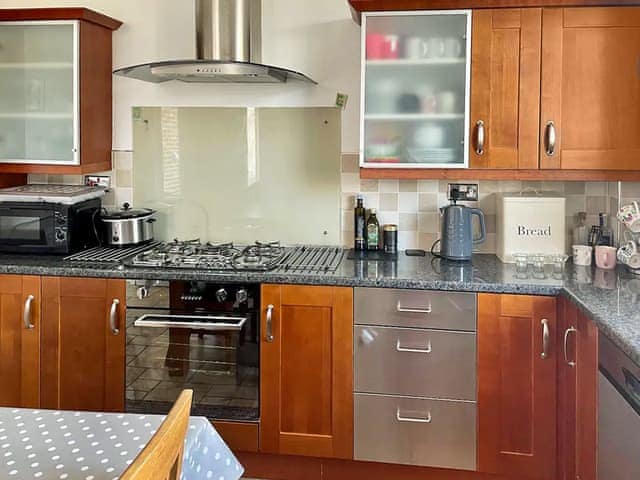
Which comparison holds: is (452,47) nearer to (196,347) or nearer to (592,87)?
(592,87)

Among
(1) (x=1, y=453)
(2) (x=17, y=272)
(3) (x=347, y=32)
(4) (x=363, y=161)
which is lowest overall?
(1) (x=1, y=453)

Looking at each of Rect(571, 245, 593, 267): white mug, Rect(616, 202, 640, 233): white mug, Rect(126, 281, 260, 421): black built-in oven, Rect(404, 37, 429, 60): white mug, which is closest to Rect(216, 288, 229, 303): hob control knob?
Rect(126, 281, 260, 421): black built-in oven

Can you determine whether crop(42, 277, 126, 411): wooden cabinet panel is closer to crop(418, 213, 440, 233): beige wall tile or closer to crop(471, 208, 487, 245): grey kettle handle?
crop(418, 213, 440, 233): beige wall tile

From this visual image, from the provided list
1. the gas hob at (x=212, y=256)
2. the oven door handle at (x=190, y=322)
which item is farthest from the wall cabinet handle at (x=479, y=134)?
the oven door handle at (x=190, y=322)

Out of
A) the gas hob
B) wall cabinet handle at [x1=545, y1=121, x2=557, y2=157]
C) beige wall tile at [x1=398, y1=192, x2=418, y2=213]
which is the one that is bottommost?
the gas hob

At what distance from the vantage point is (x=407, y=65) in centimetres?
290

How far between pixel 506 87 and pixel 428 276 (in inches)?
34.7

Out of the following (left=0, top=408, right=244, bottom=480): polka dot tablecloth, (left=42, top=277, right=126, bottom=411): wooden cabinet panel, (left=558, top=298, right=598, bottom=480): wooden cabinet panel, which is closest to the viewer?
(left=0, top=408, right=244, bottom=480): polka dot tablecloth

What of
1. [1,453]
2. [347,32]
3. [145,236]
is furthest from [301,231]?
[1,453]

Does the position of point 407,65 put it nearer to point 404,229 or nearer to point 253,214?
point 404,229

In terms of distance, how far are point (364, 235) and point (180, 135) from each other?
3.54ft

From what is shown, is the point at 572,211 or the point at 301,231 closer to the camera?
the point at 572,211

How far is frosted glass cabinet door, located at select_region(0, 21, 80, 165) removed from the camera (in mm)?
3146

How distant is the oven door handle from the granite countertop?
0.16 meters
